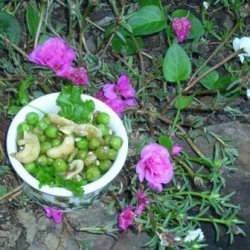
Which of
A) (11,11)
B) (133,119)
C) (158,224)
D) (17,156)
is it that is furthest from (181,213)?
(11,11)

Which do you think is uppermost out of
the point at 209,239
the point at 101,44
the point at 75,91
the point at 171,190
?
the point at 75,91

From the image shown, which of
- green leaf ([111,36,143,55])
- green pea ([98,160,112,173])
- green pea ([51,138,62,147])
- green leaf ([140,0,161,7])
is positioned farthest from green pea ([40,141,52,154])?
green leaf ([140,0,161,7])

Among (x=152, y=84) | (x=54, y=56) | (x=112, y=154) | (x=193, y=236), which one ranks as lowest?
(x=193, y=236)

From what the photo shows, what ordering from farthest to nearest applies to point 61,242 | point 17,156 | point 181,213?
point 61,242
point 181,213
point 17,156

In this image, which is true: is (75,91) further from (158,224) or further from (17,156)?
(158,224)

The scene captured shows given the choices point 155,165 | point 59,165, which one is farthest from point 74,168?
point 155,165

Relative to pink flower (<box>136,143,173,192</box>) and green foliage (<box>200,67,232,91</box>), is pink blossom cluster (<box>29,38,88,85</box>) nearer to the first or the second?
pink flower (<box>136,143,173,192</box>)

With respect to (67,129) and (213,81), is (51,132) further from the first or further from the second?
(213,81)
